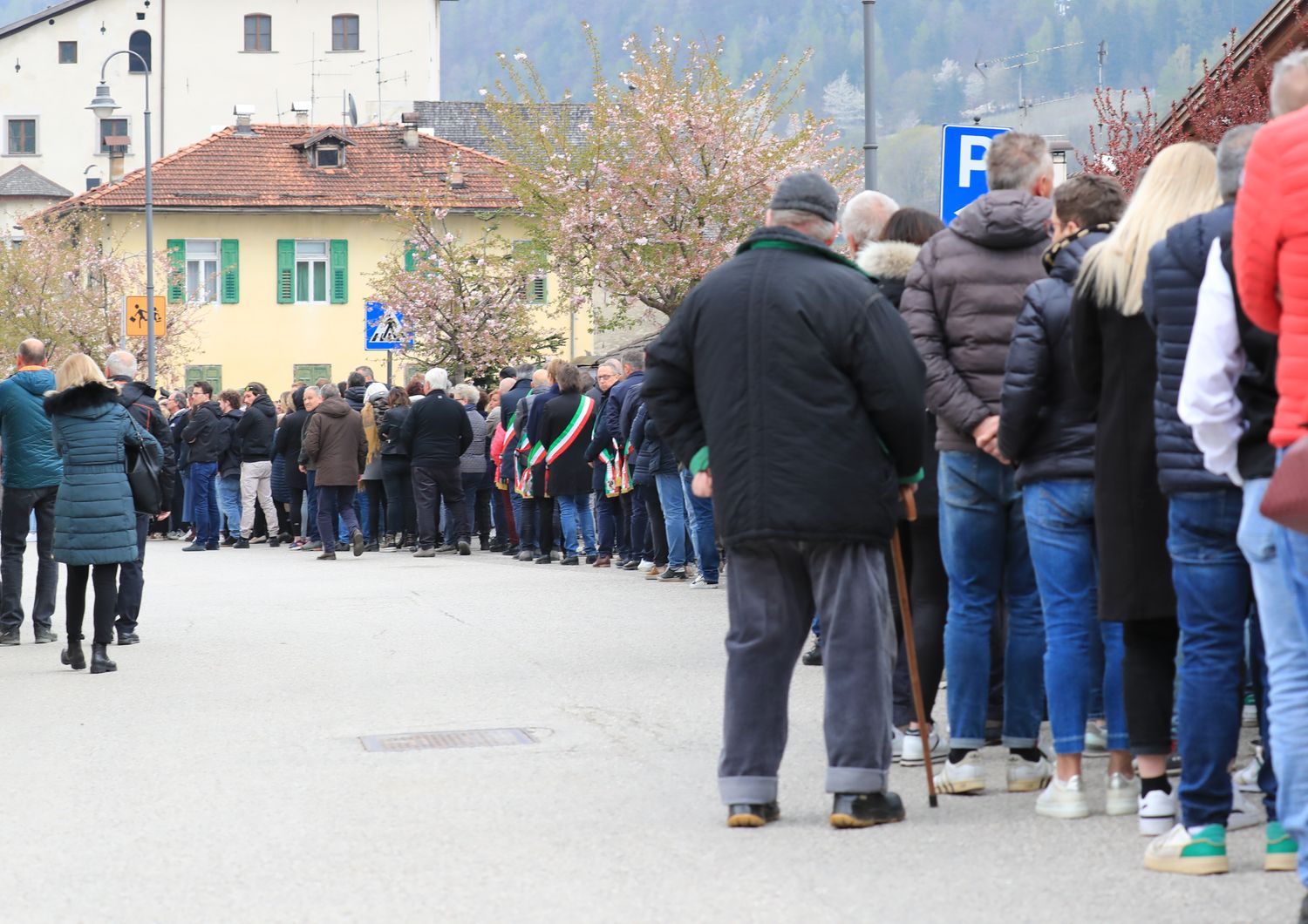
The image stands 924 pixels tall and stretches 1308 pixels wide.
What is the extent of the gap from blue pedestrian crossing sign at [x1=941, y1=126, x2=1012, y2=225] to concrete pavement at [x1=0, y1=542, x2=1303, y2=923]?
10.4 ft

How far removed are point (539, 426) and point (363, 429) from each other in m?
4.24

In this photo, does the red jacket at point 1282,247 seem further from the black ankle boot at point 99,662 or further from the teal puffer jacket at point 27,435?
the teal puffer jacket at point 27,435

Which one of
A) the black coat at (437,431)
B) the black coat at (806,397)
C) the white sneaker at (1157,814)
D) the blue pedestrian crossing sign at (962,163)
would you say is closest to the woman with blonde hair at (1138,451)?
the white sneaker at (1157,814)

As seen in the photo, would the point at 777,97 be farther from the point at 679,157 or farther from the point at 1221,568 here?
the point at 1221,568

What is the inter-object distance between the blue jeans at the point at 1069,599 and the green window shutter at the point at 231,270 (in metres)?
53.6

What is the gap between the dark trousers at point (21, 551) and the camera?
44.2 feet

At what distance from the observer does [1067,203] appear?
669 centimetres

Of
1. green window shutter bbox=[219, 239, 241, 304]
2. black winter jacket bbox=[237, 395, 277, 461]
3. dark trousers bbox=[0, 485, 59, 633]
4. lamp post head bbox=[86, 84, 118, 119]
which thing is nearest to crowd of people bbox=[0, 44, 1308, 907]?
dark trousers bbox=[0, 485, 59, 633]

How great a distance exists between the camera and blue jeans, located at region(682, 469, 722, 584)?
16266mm

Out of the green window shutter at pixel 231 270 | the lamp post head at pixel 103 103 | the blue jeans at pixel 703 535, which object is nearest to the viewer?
the blue jeans at pixel 703 535

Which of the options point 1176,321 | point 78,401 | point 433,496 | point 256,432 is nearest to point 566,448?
point 433,496

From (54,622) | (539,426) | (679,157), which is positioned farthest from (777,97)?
(54,622)

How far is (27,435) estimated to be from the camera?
1336 centimetres

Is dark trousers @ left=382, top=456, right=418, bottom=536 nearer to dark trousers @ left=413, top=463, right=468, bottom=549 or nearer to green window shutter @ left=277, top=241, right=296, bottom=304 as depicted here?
dark trousers @ left=413, top=463, right=468, bottom=549
